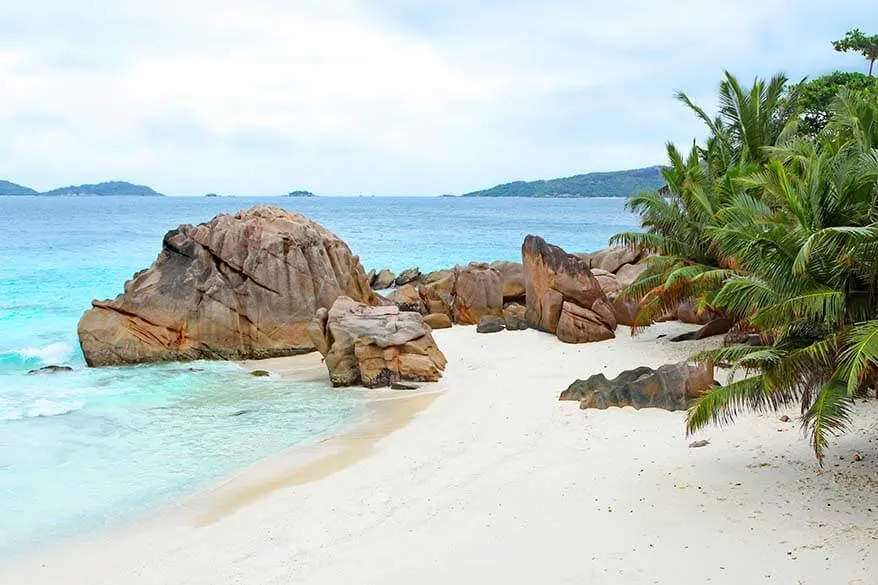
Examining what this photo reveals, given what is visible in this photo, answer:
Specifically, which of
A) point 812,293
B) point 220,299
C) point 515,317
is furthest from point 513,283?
point 812,293

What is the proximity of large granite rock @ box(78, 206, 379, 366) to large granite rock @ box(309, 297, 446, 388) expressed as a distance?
375 centimetres

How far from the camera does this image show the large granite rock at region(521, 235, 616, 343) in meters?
19.7

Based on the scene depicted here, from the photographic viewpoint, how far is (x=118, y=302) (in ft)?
67.8

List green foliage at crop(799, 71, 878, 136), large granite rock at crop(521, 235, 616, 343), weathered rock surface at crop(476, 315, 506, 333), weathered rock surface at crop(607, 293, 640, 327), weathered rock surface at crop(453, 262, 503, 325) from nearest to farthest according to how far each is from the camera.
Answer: large granite rock at crop(521, 235, 616, 343) → weathered rock surface at crop(607, 293, 640, 327) → weathered rock surface at crop(476, 315, 506, 333) → weathered rock surface at crop(453, 262, 503, 325) → green foliage at crop(799, 71, 878, 136)

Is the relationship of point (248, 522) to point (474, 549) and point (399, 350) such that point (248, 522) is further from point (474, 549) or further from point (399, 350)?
point (399, 350)

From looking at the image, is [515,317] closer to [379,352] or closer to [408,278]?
[379,352]

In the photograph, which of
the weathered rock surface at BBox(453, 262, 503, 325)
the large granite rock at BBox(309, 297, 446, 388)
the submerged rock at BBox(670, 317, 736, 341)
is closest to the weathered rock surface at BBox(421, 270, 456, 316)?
the weathered rock surface at BBox(453, 262, 503, 325)

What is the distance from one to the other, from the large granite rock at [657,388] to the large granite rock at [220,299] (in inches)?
393

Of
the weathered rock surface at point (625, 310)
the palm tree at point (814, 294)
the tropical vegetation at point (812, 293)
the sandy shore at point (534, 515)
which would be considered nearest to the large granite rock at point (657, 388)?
the sandy shore at point (534, 515)

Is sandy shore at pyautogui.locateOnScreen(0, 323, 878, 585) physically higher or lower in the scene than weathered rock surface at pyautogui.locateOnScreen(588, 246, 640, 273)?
lower

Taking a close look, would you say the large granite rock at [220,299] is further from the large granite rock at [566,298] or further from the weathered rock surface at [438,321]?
the large granite rock at [566,298]

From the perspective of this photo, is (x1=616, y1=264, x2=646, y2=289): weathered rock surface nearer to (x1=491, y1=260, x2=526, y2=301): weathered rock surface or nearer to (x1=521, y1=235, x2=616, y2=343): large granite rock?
(x1=491, y1=260, x2=526, y2=301): weathered rock surface

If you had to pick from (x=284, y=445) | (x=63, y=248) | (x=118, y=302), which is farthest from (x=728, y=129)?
(x=63, y=248)

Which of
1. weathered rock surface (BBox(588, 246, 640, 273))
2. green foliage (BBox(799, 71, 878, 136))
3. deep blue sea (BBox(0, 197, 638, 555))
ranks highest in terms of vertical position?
green foliage (BBox(799, 71, 878, 136))
